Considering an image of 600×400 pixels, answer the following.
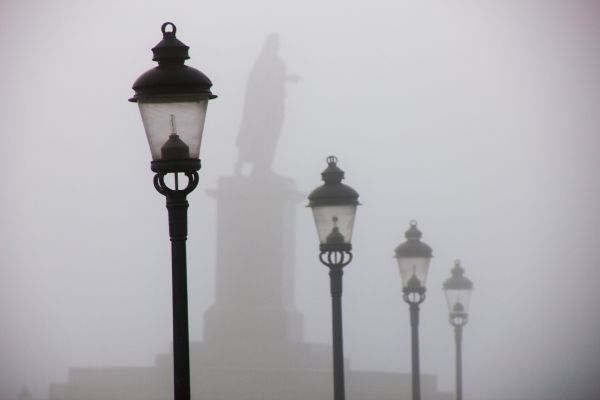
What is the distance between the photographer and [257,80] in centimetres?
4341

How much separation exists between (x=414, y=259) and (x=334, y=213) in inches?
137

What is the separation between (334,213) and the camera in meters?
14.3

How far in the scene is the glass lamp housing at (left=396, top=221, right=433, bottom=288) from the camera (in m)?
17.5

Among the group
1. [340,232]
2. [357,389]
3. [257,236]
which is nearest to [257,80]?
[257,236]

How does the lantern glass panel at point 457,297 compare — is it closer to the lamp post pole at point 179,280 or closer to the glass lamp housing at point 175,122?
the lamp post pole at point 179,280

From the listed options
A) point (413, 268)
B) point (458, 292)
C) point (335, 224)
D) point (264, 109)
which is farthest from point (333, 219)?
point (264, 109)

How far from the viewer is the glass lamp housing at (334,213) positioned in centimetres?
1424

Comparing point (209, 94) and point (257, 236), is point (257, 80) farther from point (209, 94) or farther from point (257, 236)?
point (209, 94)

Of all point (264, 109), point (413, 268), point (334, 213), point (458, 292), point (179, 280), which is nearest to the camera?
point (179, 280)

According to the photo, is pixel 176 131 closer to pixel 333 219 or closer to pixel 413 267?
pixel 333 219

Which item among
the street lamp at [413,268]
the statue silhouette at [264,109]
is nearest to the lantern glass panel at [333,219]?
the street lamp at [413,268]

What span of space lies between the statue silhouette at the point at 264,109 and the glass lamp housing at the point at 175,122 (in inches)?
1267

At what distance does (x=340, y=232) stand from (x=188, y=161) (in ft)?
14.1

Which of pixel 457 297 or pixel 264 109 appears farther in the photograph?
pixel 264 109
